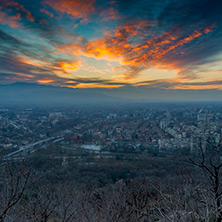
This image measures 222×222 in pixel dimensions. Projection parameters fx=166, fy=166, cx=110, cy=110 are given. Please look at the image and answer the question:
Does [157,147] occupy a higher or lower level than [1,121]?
lower

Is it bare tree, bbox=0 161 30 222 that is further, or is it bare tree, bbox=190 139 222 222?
bare tree, bbox=190 139 222 222

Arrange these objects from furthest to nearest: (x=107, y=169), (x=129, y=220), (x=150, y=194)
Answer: (x=107, y=169)
(x=150, y=194)
(x=129, y=220)

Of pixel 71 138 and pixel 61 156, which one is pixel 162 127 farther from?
pixel 61 156

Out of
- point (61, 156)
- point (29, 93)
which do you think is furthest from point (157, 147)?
point (29, 93)

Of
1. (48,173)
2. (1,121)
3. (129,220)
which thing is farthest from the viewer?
(1,121)

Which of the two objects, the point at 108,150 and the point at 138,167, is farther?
the point at 108,150

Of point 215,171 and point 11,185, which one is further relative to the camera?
point 215,171

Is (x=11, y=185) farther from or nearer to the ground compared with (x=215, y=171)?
farther from the ground

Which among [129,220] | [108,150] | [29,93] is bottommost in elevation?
[108,150]

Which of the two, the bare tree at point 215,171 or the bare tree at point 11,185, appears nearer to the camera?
the bare tree at point 11,185
